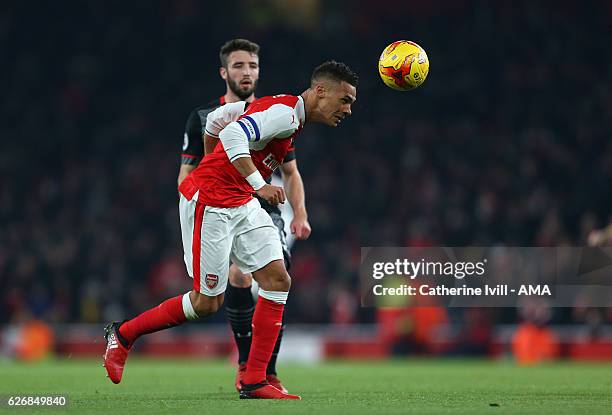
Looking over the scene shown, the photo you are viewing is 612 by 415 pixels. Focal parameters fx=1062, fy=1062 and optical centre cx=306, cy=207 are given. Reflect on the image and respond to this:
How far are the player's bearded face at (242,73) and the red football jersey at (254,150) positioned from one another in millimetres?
910

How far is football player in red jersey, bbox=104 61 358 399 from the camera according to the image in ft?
19.0

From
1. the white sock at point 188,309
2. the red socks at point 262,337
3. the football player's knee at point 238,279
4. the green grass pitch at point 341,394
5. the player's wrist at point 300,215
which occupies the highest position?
the player's wrist at point 300,215

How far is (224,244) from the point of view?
5.85 m

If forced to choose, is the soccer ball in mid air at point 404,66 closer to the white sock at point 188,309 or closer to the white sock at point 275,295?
the white sock at point 275,295

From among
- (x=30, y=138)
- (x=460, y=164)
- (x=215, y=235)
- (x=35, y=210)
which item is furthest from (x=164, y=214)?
(x=215, y=235)

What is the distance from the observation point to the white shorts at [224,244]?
5.85 m

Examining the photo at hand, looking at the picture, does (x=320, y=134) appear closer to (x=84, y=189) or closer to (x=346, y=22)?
(x=346, y=22)

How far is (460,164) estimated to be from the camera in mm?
17344

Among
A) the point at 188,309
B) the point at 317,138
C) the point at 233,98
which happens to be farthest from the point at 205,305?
the point at 317,138

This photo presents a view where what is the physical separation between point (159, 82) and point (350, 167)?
4632 mm

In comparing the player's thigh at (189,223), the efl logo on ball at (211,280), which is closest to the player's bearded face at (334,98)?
the player's thigh at (189,223)

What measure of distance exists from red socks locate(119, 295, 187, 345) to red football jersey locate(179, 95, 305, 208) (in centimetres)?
63

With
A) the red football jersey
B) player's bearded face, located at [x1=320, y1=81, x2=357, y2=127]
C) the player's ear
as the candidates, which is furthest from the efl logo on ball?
the player's ear

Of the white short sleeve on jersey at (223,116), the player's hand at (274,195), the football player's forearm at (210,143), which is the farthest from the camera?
the football player's forearm at (210,143)
